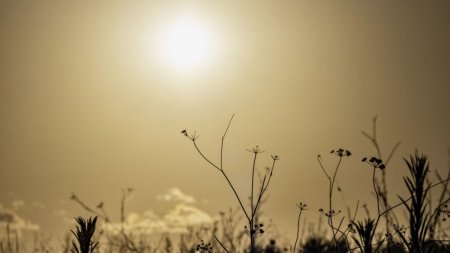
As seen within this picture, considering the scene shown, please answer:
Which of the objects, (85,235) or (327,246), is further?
(327,246)

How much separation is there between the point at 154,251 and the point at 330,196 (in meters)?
8.55

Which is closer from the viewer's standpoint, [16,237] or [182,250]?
[16,237]

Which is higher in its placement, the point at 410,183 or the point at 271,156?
the point at 271,156

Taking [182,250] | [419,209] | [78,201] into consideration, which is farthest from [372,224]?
[182,250]

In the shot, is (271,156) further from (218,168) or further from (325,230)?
(325,230)

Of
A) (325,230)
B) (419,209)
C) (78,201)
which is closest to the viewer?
(419,209)

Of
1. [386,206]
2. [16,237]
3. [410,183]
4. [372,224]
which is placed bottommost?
[372,224]

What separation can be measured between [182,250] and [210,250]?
1023 cm

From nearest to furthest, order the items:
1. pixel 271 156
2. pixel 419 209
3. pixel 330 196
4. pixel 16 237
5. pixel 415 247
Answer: pixel 415 247
pixel 419 209
pixel 330 196
pixel 271 156
pixel 16 237

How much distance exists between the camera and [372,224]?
5.53m

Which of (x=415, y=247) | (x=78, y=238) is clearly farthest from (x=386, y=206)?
(x=78, y=238)

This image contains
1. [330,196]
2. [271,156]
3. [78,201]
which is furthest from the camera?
[78,201]

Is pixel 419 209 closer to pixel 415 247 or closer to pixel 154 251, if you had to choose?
pixel 415 247

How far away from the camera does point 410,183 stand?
5.44 metres
